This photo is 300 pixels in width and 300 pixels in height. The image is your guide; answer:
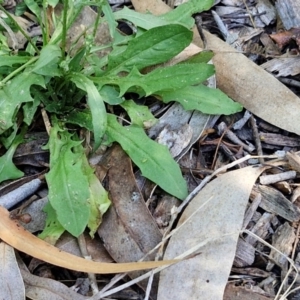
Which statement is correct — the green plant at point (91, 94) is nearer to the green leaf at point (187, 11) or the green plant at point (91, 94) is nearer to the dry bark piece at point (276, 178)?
the green leaf at point (187, 11)

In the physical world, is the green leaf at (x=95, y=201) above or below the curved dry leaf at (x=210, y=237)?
above

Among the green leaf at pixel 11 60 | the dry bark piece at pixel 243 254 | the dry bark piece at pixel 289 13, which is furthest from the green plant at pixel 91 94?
the dry bark piece at pixel 289 13

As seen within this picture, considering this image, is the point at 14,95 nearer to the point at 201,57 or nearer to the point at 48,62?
the point at 48,62

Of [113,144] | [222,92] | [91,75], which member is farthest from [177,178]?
[91,75]

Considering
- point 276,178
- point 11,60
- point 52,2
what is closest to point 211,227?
point 276,178

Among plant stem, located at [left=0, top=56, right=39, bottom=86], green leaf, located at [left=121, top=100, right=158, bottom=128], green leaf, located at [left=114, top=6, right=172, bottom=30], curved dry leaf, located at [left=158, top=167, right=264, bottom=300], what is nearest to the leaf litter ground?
curved dry leaf, located at [left=158, top=167, right=264, bottom=300]

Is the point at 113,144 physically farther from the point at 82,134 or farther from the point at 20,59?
the point at 20,59
